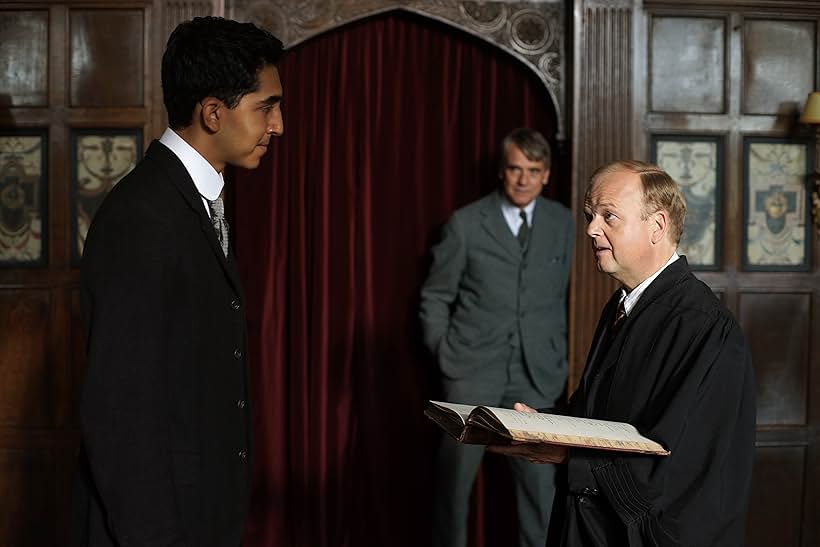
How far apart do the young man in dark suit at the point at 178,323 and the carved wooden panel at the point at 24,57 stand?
2297mm

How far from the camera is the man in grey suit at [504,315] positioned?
3.74 metres

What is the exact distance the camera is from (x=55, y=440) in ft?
12.9

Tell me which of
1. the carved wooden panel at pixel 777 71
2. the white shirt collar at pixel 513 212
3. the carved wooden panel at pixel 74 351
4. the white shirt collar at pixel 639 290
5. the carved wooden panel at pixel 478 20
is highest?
the carved wooden panel at pixel 478 20

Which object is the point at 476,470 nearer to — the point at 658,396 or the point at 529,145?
the point at 529,145

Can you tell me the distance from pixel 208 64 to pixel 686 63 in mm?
2707

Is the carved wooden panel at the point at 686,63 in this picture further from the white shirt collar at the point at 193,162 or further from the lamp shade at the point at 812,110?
the white shirt collar at the point at 193,162

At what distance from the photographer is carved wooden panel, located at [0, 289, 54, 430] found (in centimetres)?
395

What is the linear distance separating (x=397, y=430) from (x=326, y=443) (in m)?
0.32

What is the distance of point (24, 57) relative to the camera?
154 inches

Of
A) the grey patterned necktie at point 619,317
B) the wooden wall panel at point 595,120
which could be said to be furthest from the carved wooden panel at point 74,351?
the grey patterned necktie at point 619,317

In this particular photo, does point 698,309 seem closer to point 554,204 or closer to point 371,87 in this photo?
point 554,204

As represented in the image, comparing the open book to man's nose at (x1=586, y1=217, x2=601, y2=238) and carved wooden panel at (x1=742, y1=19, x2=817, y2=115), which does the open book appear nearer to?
man's nose at (x1=586, y1=217, x2=601, y2=238)

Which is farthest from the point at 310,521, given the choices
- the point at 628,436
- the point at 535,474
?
the point at 628,436

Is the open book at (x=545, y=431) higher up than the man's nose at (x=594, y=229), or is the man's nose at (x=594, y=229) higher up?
the man's nose at (x=594, y=229)
